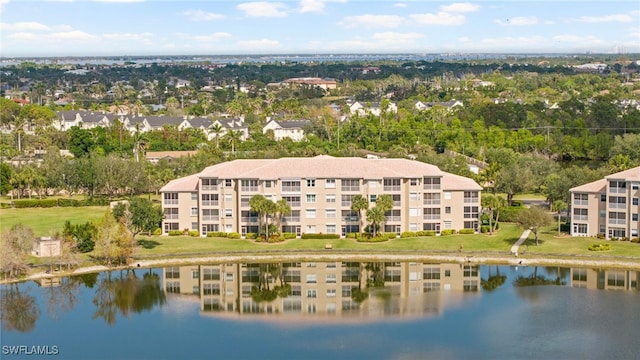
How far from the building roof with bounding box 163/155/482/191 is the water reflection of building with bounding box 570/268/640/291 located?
43.2ft

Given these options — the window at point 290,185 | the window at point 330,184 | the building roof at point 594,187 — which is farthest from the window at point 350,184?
the building roof at point 594,187

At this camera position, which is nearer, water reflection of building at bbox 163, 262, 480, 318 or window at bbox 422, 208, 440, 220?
water reflection of building at bbox 163, 262, 480, 318

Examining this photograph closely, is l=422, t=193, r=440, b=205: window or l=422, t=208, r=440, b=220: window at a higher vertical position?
l=422, t=193, r=440, b=205: window

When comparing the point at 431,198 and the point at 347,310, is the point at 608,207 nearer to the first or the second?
the point at 431,198

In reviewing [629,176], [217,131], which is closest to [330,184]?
[629,176]

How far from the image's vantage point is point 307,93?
192m

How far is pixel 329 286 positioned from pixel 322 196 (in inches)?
494

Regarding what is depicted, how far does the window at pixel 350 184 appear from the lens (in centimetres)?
6662

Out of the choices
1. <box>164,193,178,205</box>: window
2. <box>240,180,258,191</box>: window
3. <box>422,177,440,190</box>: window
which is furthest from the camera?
<box>164,193,178,205</box>: window

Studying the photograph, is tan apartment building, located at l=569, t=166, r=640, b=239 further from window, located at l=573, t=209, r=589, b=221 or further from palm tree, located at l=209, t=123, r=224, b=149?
palm tree, located at l=209, t=123, r=224, b=149

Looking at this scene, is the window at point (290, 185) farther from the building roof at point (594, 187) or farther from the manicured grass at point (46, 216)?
the building roof at point (594, 187)

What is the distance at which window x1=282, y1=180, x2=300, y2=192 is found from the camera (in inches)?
2623

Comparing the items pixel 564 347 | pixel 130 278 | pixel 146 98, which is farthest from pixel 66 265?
pixel 146 98

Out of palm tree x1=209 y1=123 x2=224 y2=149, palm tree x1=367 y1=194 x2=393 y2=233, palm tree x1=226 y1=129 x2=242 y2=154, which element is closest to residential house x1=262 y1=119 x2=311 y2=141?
palm tree x1=209 y1=123 x2=224 y2=149
